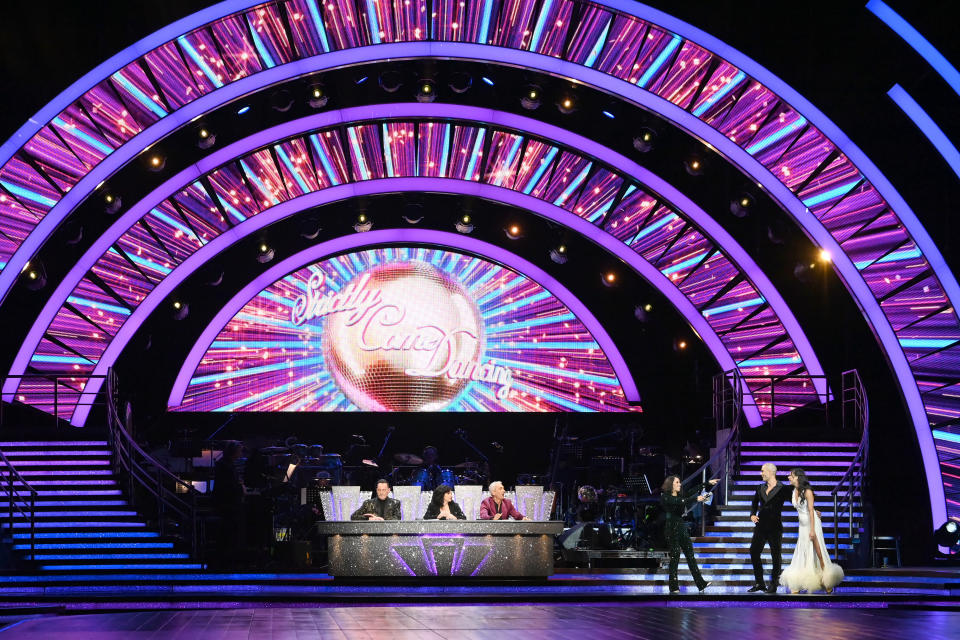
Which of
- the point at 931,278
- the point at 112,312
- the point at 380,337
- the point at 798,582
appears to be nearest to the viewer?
the point at 798,582

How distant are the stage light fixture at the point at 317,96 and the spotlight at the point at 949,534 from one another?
446 inches

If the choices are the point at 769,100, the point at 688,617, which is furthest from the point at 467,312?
the point at 688,617

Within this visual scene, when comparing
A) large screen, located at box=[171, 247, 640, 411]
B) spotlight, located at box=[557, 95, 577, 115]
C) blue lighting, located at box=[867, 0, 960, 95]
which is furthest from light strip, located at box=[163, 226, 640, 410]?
blue lighting, located at box=[867, 0, 960, 95]

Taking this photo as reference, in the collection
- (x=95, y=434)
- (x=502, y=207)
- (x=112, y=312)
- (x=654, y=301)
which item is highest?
(x=502, y=207)

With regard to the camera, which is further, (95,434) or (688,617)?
(95,434)

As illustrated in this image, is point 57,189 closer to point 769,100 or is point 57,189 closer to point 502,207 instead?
point 502,207

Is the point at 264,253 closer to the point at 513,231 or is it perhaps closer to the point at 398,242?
the point at 398,242

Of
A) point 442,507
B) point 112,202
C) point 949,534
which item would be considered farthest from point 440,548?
point 112,202

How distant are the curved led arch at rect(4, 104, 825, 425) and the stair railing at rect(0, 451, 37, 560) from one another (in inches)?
186

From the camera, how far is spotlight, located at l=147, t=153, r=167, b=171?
18.7 meters

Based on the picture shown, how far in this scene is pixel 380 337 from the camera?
24.2 meters

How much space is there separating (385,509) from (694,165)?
8.88m

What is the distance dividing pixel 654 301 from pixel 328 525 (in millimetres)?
12605

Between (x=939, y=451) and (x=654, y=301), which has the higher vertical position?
(x=654, y=301)
